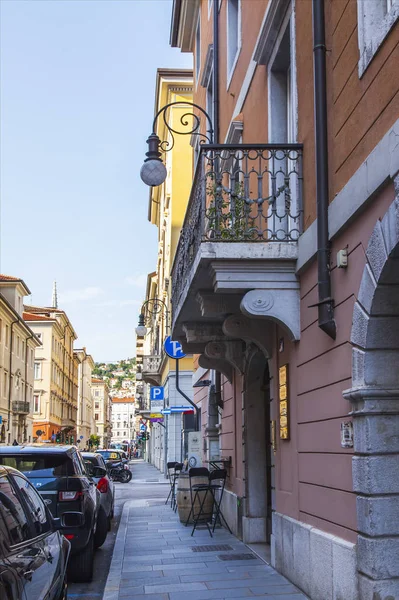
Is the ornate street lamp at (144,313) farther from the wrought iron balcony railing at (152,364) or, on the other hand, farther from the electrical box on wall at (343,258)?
the electrical box on wall at (343,258)

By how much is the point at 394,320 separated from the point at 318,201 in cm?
170

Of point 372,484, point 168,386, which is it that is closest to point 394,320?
point 372,484

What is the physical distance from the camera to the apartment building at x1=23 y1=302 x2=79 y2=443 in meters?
72.8

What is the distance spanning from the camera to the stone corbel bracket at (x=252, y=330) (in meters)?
9.91

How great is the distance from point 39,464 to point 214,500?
18.8 ft

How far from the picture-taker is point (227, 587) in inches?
341

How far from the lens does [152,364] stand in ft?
140

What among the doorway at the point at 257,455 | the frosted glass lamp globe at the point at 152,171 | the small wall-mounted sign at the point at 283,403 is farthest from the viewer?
the doorway at the point at 257,455

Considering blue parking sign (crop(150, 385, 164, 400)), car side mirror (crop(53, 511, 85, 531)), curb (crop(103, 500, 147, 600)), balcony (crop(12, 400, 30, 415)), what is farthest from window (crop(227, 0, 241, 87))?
balcony (crop(12, 400, 30, 415))

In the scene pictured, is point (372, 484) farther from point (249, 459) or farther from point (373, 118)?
point (249, 459)

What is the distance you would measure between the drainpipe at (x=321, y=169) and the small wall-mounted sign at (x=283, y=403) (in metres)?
1.93

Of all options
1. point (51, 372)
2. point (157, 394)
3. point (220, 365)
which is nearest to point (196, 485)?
point (220, 365)

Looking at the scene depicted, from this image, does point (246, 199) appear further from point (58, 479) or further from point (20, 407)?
point (20, 407)

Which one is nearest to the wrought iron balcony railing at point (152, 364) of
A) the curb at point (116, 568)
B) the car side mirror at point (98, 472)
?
the curb at point (116, 568)
